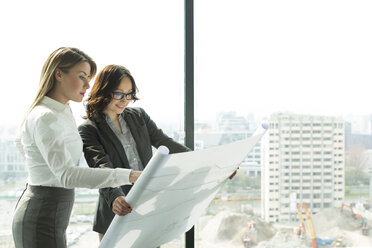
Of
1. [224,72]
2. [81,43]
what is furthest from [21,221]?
[224,72]

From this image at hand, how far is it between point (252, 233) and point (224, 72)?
3.16 ft

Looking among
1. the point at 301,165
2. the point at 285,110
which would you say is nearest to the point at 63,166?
the point at 285,110

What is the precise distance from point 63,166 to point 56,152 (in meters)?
0.05

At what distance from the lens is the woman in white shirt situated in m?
1.19

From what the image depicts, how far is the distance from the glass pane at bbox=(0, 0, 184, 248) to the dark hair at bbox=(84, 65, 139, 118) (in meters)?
0.39

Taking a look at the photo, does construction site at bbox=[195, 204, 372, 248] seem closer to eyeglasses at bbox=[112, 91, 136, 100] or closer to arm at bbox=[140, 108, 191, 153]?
arm at bbox=[140, 108, 191, 153]

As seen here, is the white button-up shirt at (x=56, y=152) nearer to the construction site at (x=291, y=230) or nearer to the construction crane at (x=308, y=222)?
the construction site at (x=291, y=230)

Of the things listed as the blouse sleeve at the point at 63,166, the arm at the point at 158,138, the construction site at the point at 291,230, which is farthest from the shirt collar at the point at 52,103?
the construction site at the point at 291,230

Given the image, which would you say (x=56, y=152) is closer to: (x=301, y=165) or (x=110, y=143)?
(x=110, y=143)

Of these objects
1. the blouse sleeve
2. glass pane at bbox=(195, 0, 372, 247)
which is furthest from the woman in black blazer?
glass pane at bbox=(195, 0, 372, 247)

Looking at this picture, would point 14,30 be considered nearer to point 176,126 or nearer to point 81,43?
point 81,43

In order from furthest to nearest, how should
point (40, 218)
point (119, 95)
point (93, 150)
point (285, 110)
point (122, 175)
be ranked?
point (285, 110)
point (119, 95)
point (93, 150)
point (40, 218)
point (122, 175)

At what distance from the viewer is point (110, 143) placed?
5.41 ft

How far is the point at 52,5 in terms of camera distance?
2023 mm
